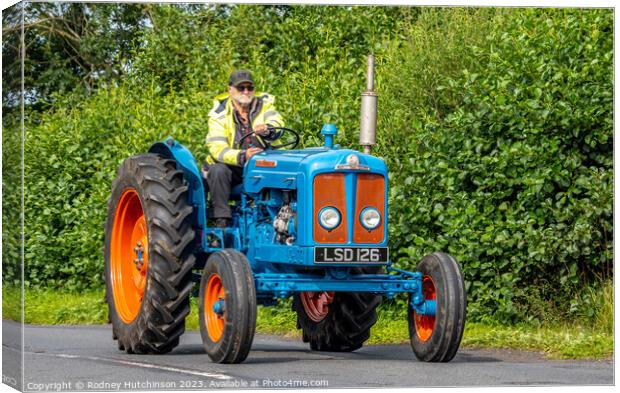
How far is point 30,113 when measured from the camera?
10172 mm

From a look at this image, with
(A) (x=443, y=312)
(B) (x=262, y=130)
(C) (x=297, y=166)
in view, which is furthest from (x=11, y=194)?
(A) (x=443, y=312)

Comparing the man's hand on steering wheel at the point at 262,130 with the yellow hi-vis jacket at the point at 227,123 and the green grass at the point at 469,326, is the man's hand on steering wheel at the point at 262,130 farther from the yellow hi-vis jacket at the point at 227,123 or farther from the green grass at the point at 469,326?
the green grass at the point at 469,326

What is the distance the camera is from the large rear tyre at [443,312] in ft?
32.7

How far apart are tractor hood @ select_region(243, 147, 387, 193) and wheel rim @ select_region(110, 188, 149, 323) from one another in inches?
Answer: 37.6

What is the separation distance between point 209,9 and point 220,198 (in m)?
1.46

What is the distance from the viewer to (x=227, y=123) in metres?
11.1

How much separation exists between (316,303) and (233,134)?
133cm

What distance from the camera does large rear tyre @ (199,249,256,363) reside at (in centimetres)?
977

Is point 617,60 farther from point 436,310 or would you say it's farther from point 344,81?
point 344,81

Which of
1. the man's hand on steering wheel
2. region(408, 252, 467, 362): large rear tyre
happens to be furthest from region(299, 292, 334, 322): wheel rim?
the man's hand on steering wheel

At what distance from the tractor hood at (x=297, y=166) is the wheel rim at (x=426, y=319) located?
2.44 ft

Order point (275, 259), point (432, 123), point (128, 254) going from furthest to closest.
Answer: point (432, 123)
point (128, 254)
point (275, 259)

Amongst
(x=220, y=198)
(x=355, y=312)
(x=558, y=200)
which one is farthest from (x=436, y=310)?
(x=558, y=200)

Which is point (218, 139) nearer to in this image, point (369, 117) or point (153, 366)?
point (369, 117)
